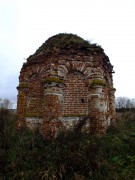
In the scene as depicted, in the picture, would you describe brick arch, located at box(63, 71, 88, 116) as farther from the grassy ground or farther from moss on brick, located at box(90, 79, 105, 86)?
the grassy ground

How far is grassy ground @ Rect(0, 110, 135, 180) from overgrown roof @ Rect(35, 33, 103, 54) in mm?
3875

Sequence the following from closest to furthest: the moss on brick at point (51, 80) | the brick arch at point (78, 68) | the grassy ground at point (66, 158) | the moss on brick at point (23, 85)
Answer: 1. the grassy ground at point (66, 158)
2. the moss on brick at point (51, 80)
3. the brick arch at point (78, 68)
4. the moss on brick at point (23, 85)

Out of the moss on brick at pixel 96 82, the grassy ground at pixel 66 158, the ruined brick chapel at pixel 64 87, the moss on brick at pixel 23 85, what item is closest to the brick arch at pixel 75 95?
the ruined brick chapel at pixel 64 87

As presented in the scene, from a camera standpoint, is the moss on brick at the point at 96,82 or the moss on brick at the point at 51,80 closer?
the moss on brick at the point at 51,80

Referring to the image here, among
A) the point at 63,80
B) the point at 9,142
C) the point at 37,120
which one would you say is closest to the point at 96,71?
the point at 63,80

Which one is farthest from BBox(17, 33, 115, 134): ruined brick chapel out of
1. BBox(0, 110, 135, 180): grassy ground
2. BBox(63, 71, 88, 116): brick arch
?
BBox(0, 110, 135, 180): grassy ground

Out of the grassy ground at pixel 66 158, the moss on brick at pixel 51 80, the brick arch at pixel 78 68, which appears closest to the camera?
the grassy ground at pixel 66 158

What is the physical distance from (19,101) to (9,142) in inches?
115

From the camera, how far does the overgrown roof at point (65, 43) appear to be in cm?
1041

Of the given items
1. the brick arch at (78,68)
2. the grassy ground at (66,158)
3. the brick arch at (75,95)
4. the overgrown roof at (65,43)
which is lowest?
the grassy ground at (66,158)

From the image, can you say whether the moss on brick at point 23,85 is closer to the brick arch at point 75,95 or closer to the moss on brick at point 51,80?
the moss on brick at point 51,80

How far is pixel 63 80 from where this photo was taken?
10.1 meters

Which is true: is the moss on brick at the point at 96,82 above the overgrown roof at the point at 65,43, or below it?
below

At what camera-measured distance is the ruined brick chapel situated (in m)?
9.67
